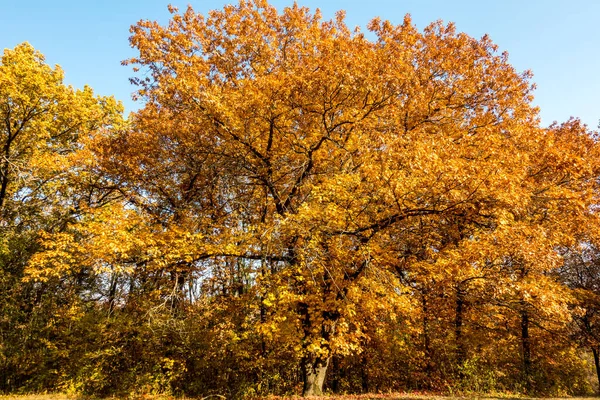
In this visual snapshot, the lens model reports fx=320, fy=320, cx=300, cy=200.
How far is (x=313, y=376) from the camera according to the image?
33.8 ft

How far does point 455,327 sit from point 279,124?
11.3m

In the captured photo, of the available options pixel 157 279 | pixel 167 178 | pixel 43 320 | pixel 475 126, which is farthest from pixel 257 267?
pixel 43 320

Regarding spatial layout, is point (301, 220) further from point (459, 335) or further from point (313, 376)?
point (459, 335)

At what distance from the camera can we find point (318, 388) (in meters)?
10.1

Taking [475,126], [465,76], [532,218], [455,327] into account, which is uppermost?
[465,76]

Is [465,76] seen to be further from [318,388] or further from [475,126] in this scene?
[318,388]

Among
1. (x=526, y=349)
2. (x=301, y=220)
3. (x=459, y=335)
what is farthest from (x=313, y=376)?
(x=526, y=349)

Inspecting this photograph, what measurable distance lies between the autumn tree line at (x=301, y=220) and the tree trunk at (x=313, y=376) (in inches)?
2.5

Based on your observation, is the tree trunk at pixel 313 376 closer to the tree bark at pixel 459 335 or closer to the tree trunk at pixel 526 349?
the tree bark at pixel 459 335

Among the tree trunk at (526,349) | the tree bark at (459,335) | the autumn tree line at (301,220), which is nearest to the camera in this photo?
the autumn tree line at (301,220)

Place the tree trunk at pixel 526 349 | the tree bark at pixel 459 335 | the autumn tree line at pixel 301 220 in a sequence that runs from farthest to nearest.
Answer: the tree trunk at pixel 526 349
the tree bark at pixel 459 335
the autumn tree line at pixel 301 220

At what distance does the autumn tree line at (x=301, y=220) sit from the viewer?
850 cm

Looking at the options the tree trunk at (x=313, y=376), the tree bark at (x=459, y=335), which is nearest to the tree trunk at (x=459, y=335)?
the tree bark at (x=459, y=335)

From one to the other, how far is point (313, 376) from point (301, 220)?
5577 millimetres
